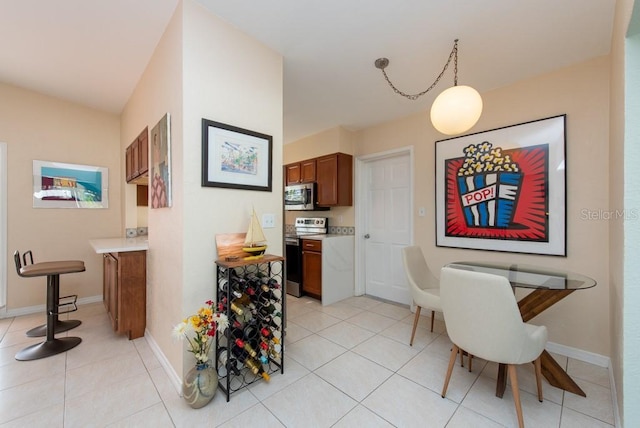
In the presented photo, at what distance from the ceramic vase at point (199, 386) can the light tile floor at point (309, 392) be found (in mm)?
62

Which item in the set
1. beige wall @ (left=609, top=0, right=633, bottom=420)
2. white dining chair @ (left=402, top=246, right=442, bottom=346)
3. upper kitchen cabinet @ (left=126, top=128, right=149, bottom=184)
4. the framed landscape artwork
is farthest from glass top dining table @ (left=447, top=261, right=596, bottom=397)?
upper kitchen cabinet @ (left=126, top=128, right=149, bottom=184)

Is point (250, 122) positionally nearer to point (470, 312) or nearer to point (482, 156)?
point (470, 312)

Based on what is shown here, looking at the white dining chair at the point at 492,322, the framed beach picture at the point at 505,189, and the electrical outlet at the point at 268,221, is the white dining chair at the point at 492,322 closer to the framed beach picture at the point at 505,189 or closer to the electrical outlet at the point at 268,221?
the framed beach picture at the point at 505,189

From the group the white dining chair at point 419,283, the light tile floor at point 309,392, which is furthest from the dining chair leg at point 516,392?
the white dining chair at point 419,283

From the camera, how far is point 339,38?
76.6 inches

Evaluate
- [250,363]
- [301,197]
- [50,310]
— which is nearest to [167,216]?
[250,363]

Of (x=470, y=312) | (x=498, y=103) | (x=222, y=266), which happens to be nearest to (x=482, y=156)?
(x=498, y=103)

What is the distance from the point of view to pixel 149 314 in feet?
7.66

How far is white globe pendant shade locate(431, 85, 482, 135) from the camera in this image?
167cm

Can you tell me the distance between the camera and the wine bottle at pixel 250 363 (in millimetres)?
1705

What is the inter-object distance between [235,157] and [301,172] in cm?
248

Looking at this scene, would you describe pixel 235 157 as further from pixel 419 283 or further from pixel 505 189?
pixel 505 189

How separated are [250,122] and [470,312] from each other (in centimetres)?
195

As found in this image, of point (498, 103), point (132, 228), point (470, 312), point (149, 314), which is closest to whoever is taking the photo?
point (470, 312)
